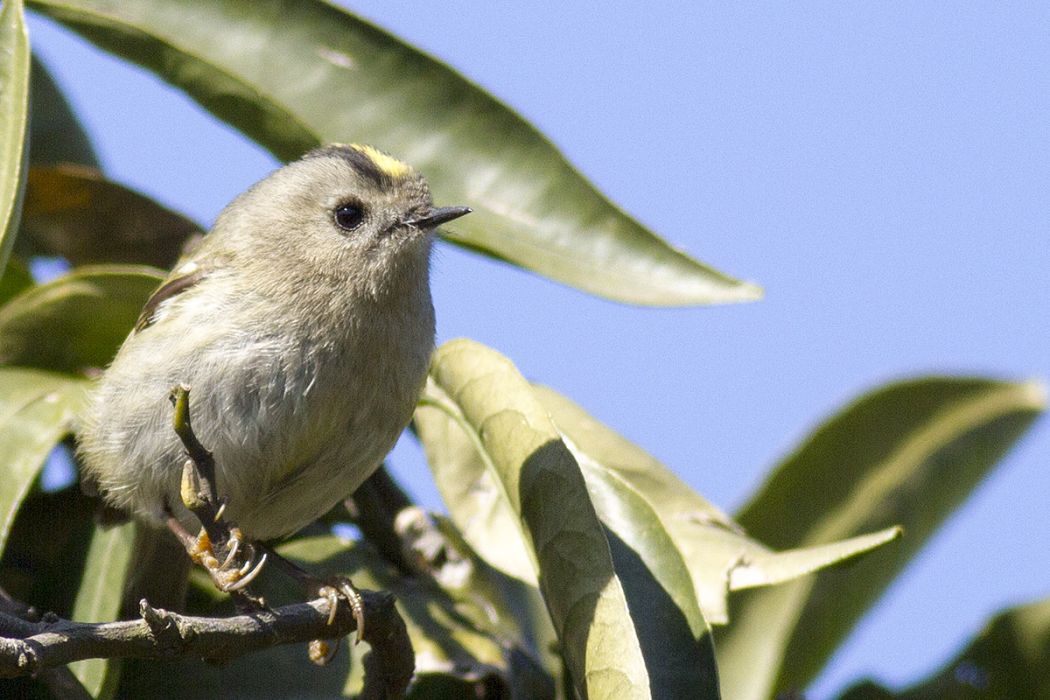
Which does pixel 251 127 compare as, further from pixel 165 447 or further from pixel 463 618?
pixel 463 618

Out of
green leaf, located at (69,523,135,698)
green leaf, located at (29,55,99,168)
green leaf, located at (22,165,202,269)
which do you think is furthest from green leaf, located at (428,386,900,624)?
green leaf, located at (29,55,99,168)

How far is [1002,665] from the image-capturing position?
8.43ft

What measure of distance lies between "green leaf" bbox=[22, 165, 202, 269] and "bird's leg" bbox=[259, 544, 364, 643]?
76cm

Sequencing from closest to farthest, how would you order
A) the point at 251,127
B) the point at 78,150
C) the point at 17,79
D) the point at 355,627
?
1. the point at 355,627
2. the point at 17,79
3. the point at 251,127
4. the point at 78,150

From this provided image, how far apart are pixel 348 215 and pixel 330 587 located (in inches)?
30.2

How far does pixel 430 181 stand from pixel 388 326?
1.29ft

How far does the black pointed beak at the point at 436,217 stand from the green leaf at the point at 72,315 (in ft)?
1.60

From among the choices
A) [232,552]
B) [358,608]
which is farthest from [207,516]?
[358,608]

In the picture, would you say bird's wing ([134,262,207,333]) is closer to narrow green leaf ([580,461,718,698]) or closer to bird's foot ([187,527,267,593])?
bird's foot ([187,527,267,593])

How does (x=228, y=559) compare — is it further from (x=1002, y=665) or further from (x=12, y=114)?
(x=1002, y=665)

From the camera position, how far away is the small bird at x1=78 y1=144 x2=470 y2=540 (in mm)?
2295

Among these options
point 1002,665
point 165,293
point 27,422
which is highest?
point 1002,665

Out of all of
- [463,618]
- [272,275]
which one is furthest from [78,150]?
[463,618]

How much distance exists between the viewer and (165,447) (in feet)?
7.68
